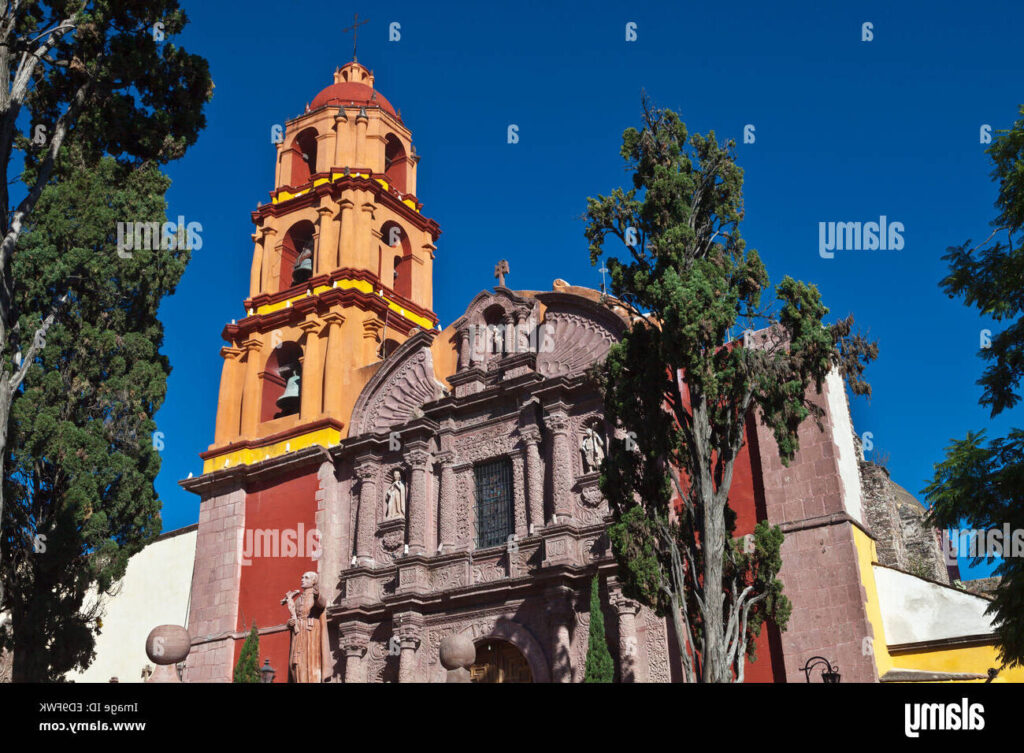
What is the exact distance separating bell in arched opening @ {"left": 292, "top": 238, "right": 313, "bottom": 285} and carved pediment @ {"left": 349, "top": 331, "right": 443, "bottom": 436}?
4592 millimetres

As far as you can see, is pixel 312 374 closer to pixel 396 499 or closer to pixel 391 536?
pixel 396 499

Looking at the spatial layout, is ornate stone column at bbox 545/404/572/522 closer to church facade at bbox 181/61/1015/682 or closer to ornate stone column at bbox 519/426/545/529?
church facade at bbox 181/61/1015/682

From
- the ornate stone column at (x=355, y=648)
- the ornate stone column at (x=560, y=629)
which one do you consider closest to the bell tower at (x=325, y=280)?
the ornate stone column at (x=355, y=648)

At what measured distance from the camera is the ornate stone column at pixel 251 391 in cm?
2428

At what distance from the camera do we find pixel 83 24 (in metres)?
11.0

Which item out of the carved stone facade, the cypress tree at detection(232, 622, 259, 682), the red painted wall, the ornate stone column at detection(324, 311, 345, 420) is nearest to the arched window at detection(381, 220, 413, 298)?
the ornate stone column at detection(324, 311, 345, 420)

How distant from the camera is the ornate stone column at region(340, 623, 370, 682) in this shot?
20.0m

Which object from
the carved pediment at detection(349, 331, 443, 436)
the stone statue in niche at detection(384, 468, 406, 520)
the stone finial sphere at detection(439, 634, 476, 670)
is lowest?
the stone finial sphere at detection(439, 634, 476, 670)

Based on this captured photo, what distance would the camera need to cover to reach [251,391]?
24.6 metres

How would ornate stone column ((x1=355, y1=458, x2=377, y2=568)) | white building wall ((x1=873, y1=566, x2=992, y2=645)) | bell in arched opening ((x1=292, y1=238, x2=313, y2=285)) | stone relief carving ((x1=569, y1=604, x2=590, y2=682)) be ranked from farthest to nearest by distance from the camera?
bell in arched opening ((x1=292, y1=238, x2=313, y2=285))
ornate stone column ((x1=355, y1=458, x2=377, y2=568))
stone relief carving ((x1=569, y1=604, x2=590, y2=682))
white building wall ((x1=873, y1=566, x2=992, y2=645))

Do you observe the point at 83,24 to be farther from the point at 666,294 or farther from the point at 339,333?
the point at 339,333

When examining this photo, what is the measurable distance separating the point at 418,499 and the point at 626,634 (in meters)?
6.13
